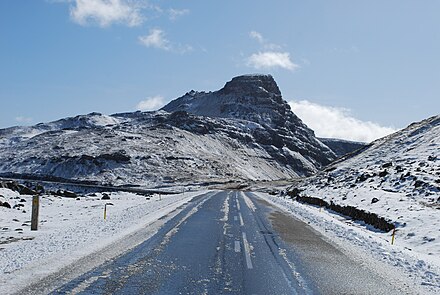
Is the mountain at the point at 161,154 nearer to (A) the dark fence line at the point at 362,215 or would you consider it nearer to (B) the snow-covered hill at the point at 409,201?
(B) the snow-covered hill at the point at 409,201

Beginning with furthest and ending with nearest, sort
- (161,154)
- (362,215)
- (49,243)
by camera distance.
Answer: (161,154) < (362,215) < (49,243)

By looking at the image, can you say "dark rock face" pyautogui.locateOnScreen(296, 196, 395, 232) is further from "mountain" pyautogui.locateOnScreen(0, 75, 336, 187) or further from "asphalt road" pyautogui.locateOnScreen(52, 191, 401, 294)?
"mountain" pyautogui.locateOnScreen(0, 75, 336, 187)

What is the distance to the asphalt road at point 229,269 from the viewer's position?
26.3ft

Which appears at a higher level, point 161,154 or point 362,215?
point 161,154

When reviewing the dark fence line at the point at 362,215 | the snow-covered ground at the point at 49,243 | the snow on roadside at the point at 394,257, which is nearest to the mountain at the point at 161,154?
the dark fence line at the point at 362,215

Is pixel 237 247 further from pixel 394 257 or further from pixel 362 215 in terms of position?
pixel 362 215

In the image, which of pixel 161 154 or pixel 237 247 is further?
pixel 161 154

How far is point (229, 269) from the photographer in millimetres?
9812

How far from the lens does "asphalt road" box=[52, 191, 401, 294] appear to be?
8023mm

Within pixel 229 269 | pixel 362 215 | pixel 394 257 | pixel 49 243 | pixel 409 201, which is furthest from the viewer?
pixel 409 201

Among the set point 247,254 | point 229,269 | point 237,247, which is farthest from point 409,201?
point 229,269

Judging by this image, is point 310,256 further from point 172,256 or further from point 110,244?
point 110,244

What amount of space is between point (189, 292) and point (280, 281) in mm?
2291

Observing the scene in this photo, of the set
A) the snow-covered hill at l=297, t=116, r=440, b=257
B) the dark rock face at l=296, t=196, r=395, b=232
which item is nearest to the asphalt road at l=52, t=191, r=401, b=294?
the snow-covered hill at l=297, t=116, r=440, b=257
